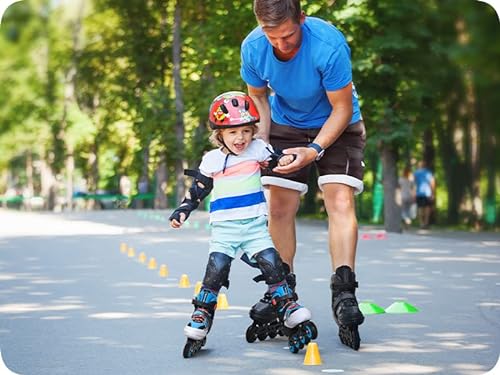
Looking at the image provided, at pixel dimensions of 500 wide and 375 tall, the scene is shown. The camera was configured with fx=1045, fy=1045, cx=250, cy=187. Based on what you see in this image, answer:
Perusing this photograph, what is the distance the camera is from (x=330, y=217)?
5.18 m

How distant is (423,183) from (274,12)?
1632 centimetres

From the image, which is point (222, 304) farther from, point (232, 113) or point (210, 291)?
point (232, 113)

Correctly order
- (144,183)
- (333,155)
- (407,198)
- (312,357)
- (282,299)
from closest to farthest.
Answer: (312,357) → (282,299) → (333,155) → (407,198) → (144,183)

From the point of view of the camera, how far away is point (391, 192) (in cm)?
1848

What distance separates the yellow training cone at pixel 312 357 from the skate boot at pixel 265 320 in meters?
0.56

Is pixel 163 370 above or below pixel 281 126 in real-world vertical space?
below

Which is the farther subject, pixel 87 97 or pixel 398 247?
pixel 87 97

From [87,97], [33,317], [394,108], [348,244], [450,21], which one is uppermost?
[87,97]

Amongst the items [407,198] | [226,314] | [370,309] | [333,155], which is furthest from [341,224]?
[407,198]

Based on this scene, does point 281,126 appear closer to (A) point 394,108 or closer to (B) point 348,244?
(B) point 348,244

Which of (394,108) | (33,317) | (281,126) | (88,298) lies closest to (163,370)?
(281,126)

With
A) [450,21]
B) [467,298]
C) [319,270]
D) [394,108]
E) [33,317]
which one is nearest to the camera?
[450,21]

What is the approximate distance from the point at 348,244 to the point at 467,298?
257 centimetres

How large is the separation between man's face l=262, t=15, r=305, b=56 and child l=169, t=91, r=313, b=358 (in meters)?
0.29
